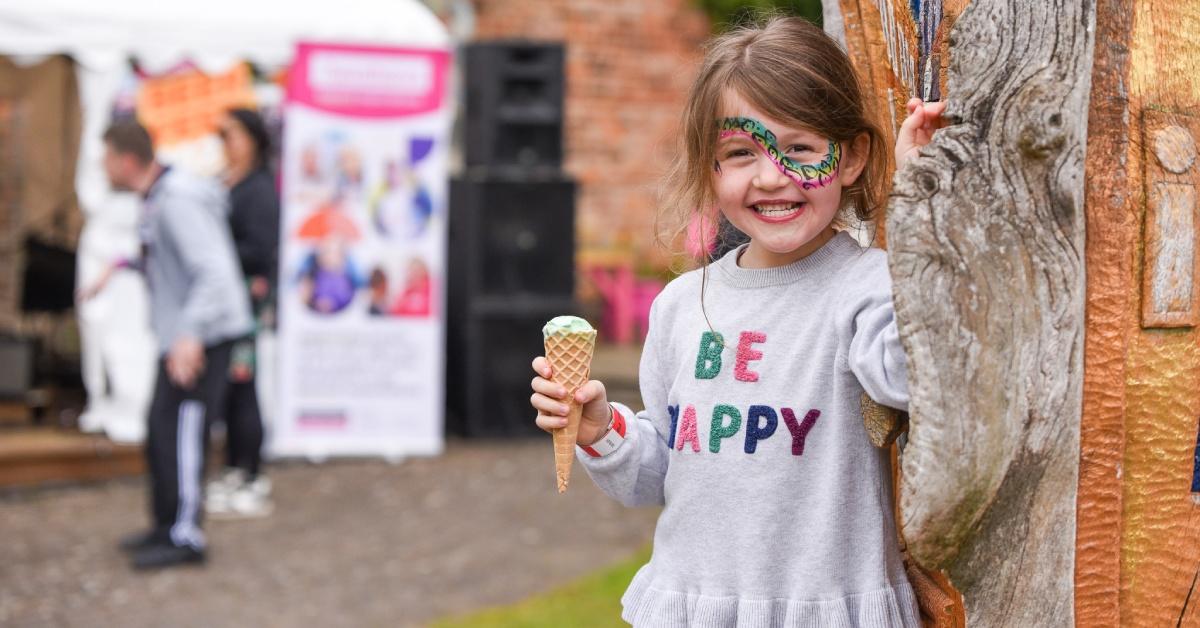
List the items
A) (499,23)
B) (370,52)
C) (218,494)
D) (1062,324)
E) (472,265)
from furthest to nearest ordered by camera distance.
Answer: (499,23) < (472,265) < (370,52) < (218,494) < (1062,324)

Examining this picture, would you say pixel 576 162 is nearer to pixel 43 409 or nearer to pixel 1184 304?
pixel 43 409

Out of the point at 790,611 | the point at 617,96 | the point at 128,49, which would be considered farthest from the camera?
the point at 617,96

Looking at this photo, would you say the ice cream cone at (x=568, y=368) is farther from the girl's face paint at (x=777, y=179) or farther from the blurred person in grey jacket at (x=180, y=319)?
the blurred person in grey jacket at (x=180, y=319)

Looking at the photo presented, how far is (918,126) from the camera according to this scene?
67.1 inches

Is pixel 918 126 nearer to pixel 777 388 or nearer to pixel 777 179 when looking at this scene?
pixel 777 179

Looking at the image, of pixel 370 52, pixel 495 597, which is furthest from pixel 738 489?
pixel 370 52

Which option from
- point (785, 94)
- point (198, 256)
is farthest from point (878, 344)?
point (198, 256)

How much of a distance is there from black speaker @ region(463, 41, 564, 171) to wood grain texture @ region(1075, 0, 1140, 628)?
7381 millimetres

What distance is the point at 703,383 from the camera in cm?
198

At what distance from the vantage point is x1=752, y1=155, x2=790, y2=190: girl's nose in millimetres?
1902

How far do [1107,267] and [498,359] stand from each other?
287 inches

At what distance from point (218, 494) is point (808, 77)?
5.78 m

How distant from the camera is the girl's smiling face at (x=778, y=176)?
191 centimetres

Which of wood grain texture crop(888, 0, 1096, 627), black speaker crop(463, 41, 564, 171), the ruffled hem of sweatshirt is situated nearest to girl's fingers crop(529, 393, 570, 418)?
the ruffled hem of sweatshirt
